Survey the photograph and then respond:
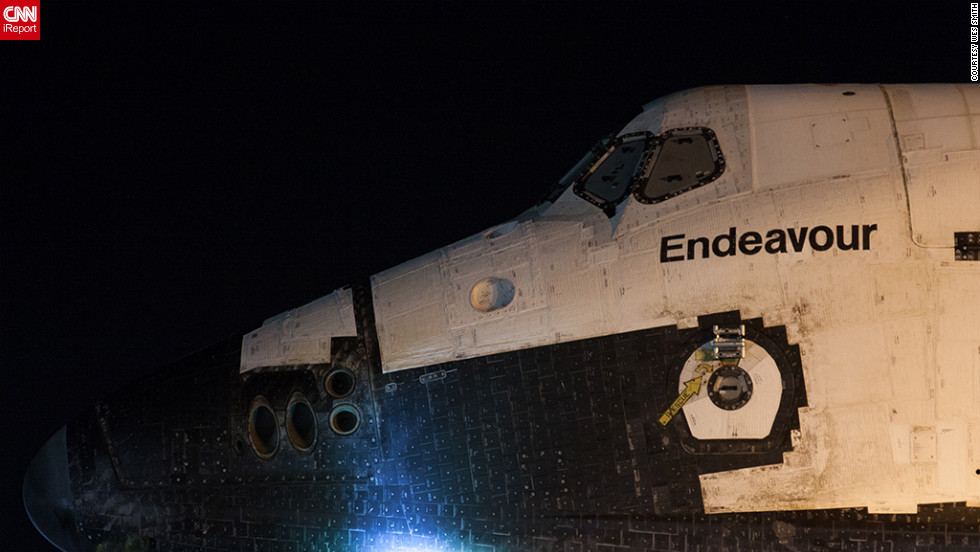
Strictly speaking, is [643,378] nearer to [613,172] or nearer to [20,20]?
[613,172]

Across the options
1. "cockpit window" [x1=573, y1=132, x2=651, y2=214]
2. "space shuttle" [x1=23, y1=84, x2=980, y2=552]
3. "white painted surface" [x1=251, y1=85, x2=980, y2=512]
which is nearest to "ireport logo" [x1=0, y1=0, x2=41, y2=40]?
"space shuttle" [x1=23, y1=84, x2=980, y2=552]

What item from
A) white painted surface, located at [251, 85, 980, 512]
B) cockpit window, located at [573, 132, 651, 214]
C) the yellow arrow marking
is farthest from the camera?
cockpit window, located at [573, 132, 651, 214]

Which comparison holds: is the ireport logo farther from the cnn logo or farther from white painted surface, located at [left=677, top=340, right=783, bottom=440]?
white painted surface, located at [left=677, top=340, right=783, bottom=440]

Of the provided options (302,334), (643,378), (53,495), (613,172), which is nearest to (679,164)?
(613,172)

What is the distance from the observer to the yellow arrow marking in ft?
13.5

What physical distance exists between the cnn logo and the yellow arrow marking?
6574 mm

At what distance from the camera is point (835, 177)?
13.7 ft

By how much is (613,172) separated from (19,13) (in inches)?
228

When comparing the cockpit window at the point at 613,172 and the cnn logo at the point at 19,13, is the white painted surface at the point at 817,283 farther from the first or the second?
the cnn logo at the point at 19,13

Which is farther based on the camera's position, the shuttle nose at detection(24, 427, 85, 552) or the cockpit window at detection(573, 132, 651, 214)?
the shuttle nose at detection(24, 427, 85, 552)

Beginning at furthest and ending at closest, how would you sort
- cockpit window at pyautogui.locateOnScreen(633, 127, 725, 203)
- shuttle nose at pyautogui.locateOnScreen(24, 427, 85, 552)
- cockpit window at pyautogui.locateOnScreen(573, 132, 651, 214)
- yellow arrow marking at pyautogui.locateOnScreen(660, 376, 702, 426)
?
shuttle nose at pyautogui.locateOnScreen(24, 427, 85, 552)
cockpit window at pyautogui.locateOnScreen(573, 132, 651, 214)
cockpit window at pyautogui.locateOnScreen(633, 127, 725, 203)
yellow arrow marking at pyautogui.locateOnScreen(660, 376, 702, 426)

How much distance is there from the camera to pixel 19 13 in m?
7.76

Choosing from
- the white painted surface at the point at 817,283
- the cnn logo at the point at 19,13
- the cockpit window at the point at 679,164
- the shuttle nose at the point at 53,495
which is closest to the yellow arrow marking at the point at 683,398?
the white painted surface at the point at 817,283

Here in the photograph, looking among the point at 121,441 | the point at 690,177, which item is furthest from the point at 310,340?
the point at 690,177
